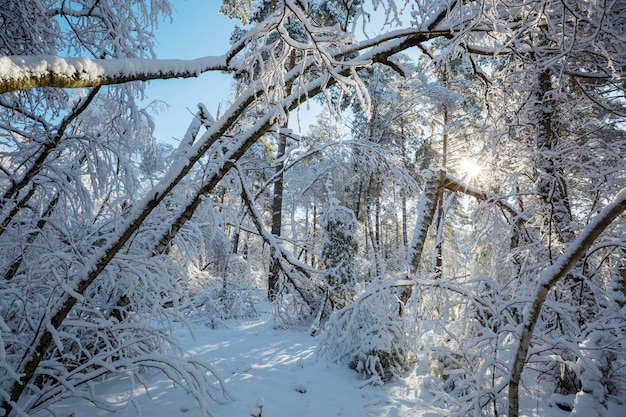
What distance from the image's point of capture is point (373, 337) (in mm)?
4633

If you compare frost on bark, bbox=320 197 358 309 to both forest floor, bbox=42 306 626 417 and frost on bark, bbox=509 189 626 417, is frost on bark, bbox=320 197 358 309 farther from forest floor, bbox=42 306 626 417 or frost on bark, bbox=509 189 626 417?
frost on bark, bbox=509 189 626 417

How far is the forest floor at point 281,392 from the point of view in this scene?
3.04 m

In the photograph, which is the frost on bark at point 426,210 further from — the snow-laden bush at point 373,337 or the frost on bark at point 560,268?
the frost on bark at point 560,268

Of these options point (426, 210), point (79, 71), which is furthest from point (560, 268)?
point (426, 210)

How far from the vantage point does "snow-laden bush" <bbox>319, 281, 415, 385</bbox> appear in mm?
4402

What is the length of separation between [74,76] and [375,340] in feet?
15.1

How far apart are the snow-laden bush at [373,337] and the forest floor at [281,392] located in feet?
0.58

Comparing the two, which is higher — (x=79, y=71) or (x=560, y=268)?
(x=79, y=71)

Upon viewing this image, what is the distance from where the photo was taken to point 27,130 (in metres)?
2.92

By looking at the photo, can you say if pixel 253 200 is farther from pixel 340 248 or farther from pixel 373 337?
pixel 340 248

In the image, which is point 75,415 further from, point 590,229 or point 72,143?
point 590,229

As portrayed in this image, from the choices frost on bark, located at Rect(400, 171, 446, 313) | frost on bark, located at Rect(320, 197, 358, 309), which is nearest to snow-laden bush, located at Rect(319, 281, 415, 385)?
frost on bark, located at Rect(400, 171, 446, 313)

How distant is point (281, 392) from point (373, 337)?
1644 millimetres

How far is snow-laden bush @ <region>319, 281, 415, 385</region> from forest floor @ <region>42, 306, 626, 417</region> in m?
0.18
